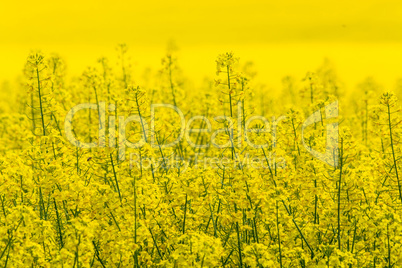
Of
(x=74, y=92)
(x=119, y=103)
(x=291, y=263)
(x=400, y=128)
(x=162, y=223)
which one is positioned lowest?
(x=291, y=263)

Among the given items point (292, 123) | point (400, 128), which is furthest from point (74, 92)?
point (400, 128)

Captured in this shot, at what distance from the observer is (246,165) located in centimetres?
615

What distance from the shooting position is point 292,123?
276 inches

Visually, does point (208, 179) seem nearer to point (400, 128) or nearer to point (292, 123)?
point (292, 123)

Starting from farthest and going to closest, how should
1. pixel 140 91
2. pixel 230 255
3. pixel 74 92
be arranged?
pixel 74 92 < pixel 140 91 < pixel 230 255

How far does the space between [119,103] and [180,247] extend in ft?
8.49

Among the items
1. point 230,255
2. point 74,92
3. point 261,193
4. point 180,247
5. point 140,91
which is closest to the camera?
point 180,247

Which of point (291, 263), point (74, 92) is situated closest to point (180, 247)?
point (291, 263)

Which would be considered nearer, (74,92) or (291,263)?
(291,263)

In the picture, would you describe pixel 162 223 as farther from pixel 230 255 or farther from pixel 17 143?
pixel 17 143

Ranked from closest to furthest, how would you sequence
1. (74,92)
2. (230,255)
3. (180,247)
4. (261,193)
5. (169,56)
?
(180,247) < (261,193) < (230,255) < (169,56) < (74,92)

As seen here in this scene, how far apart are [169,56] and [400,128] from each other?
554cm

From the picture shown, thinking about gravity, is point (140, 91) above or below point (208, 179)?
above

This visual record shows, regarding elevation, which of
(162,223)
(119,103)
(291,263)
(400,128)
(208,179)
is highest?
(119,103)
